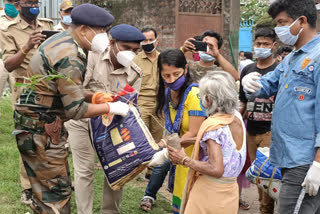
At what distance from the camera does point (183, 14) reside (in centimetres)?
898

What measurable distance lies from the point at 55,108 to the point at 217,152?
130cm

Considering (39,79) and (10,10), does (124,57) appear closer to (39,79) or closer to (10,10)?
(39,79)

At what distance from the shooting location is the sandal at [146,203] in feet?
15.2

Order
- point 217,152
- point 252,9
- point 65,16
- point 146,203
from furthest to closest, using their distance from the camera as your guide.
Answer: point 252,9 → point 65,16 → point 146,203 → point 217,152

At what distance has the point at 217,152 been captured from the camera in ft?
8.73

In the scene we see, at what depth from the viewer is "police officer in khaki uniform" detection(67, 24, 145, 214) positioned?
13.0 feet

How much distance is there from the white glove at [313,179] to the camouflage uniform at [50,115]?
1.64 m

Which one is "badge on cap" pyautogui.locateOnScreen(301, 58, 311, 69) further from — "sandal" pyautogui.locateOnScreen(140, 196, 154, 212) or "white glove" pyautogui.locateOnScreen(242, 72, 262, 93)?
"sandal" pyautogui.locateOnScreen(140, 196, 154, 212)

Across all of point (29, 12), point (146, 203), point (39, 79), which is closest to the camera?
point (39, 79)

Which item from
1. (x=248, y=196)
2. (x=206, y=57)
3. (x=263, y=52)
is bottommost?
(x=248, y=196)

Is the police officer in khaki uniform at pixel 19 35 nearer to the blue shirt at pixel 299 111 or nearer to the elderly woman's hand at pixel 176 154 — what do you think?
the elderly woman's hand at pixel 176 154

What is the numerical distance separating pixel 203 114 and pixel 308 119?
0.92 m

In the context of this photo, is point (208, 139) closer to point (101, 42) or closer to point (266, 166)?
point (266, 166)

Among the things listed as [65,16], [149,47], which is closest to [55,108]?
[149,47]
